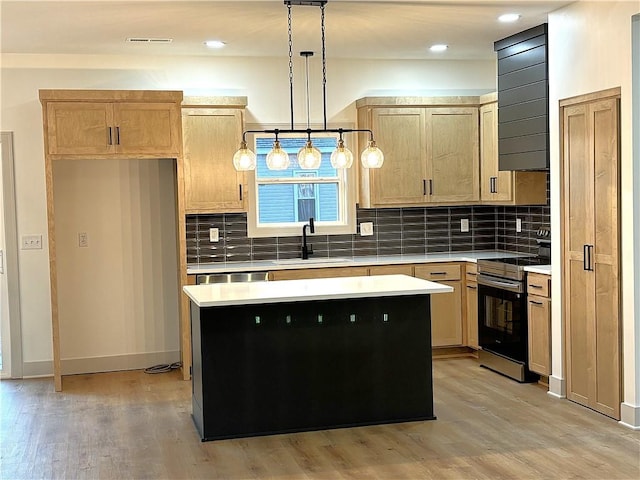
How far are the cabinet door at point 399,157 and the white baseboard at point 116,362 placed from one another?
230 cm

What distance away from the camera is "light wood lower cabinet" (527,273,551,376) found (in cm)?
593

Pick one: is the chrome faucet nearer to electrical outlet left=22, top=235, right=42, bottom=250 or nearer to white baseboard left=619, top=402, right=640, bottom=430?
electrical outlet left=22, top=235, right=42, bottom=250

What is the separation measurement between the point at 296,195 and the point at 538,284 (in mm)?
2500

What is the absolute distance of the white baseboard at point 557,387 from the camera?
18.9 feet

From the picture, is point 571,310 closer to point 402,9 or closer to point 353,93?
point 402,9

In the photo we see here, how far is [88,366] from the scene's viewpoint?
7.10 meters

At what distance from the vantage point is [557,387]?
580 cm

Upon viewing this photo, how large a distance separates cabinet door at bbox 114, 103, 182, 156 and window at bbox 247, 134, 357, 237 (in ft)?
3.39

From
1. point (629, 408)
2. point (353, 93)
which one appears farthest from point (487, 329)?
point (353, 93)

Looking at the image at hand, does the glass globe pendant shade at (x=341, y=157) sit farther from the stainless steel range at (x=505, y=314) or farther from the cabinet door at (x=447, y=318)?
the cabinet door at (x=447, y=318)

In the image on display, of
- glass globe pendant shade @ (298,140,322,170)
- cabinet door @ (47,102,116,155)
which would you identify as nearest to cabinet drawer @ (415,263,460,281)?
glass globe pendant shade @ (298,140,322,170)

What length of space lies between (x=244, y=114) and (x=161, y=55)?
860mm

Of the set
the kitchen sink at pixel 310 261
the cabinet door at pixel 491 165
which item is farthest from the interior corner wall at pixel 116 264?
the cabinet door at pixel 491 165

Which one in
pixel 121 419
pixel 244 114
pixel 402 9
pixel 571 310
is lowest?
pixel 121 419
